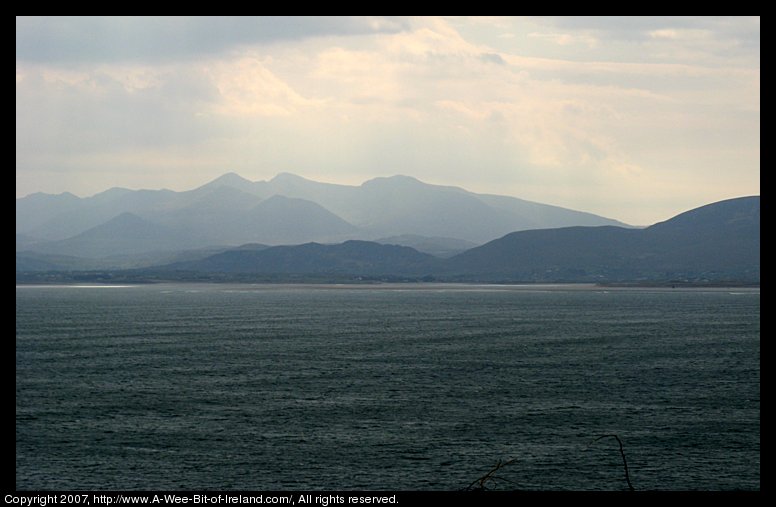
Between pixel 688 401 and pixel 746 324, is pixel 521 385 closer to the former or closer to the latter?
pixel 688 401

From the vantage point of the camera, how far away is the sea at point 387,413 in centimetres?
5397

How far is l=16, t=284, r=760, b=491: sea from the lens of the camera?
54.0 meters

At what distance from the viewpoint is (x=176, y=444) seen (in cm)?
6203

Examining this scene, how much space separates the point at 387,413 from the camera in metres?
71.6

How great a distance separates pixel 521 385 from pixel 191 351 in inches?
2126
